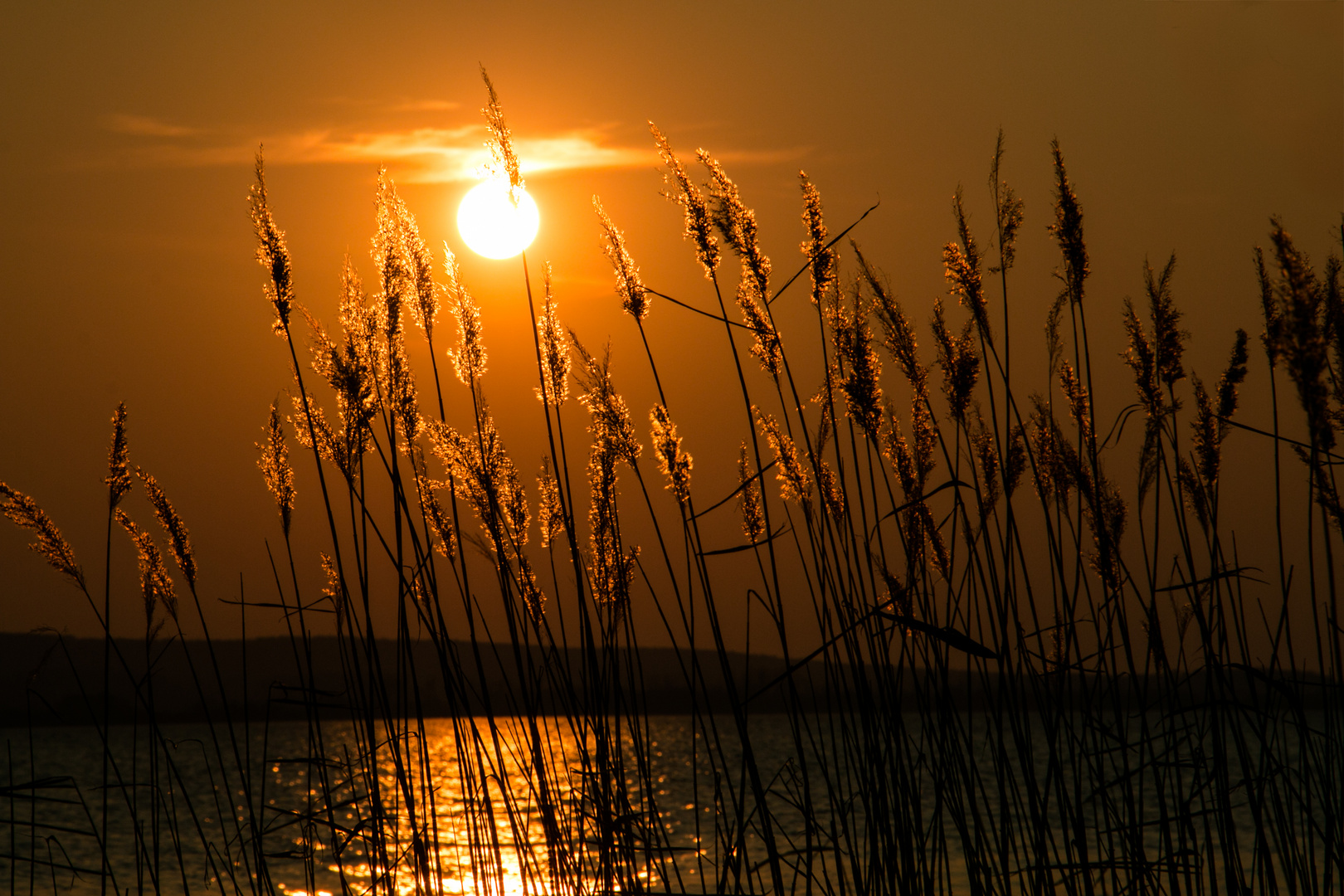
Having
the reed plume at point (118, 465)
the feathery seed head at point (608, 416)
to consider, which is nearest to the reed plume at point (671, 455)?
the feathery seed head at point (608, 416)

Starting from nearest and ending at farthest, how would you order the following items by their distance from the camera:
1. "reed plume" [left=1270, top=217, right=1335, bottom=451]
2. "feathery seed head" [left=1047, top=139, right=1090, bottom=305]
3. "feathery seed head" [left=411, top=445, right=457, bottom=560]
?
"reed plume" [left=1270, top=217, right=1335, bottom=451]
"feathery seed head" [left=1047, top=139, right=1090, bottom=305]
"feathery seed head" [left=411, top=445, right=457, bottom=560]

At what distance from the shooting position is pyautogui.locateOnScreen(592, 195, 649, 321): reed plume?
217cm

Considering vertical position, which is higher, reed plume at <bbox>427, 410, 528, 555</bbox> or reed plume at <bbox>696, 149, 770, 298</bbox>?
reed plume at <bbox>696, 149, 770, 298</bbox>

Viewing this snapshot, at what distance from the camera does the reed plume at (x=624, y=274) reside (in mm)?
2168

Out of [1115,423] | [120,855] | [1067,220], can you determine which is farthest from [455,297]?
[120,855]

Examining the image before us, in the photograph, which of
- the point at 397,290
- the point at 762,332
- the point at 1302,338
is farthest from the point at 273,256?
the point at 1302,338

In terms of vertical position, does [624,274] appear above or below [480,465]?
above

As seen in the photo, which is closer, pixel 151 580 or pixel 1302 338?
pixel 1302 338

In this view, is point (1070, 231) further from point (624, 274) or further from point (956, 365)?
point (624, 274)

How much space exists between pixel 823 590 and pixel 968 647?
52 centimetres

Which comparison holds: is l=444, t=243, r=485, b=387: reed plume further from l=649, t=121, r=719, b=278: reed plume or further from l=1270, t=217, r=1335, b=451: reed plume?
l=1270, t=217, r=1335, b=451: reed plume

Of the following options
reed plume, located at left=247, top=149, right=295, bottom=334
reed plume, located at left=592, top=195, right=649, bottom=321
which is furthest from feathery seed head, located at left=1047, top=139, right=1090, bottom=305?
reed plume, located at left=247, top=149, right=295, bottom=334

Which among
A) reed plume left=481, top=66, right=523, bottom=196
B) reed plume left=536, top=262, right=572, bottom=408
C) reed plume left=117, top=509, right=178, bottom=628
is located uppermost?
reed plume left=481, top=66, right=523, bottom=196

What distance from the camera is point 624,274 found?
218cm
